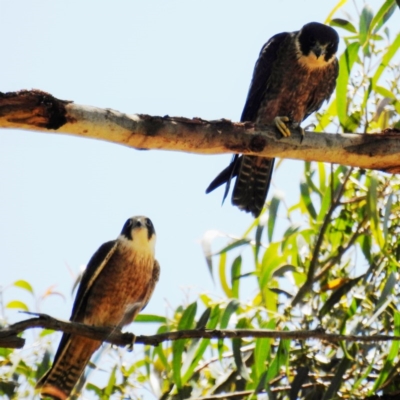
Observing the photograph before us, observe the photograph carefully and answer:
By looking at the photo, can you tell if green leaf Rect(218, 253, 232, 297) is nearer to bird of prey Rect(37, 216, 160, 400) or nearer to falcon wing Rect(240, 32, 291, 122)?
bird of prey Rect(37, 216, 160, 400)

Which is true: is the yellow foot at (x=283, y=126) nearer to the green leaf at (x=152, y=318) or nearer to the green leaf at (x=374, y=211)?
the green leaf at (x=374, y=211)

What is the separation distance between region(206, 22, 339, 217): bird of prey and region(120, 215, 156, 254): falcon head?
0.66m

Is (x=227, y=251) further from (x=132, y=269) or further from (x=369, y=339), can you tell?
(x=369, y=339)

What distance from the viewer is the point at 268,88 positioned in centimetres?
441

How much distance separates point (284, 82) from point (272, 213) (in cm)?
Answer: 79

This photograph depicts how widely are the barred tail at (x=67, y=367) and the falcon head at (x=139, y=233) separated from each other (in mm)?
548

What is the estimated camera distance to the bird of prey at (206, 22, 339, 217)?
431 cm

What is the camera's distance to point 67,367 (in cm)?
450

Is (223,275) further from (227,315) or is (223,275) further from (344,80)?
(344,80)

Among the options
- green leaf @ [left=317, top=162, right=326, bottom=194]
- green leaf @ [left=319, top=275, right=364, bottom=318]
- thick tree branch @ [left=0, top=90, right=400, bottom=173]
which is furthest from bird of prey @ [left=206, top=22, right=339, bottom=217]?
thick tree branch @ [left=0, top=90, right=400, bottom=173]

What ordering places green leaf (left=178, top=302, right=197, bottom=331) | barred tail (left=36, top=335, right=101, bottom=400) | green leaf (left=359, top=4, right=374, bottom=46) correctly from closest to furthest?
1. green leaf (left=359, top=4, right=374, bottom=46)
2. green leaf (left=178, top=302, right=197, bottom=331)
3. barred tail (left=36, top=335, right=101, bottom=400)

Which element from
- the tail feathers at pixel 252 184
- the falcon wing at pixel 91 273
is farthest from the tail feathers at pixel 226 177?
the falcon wing at pixel 91 273

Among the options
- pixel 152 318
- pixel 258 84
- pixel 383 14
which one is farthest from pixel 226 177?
pixel 383 14

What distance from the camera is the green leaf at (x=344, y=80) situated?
348cm
